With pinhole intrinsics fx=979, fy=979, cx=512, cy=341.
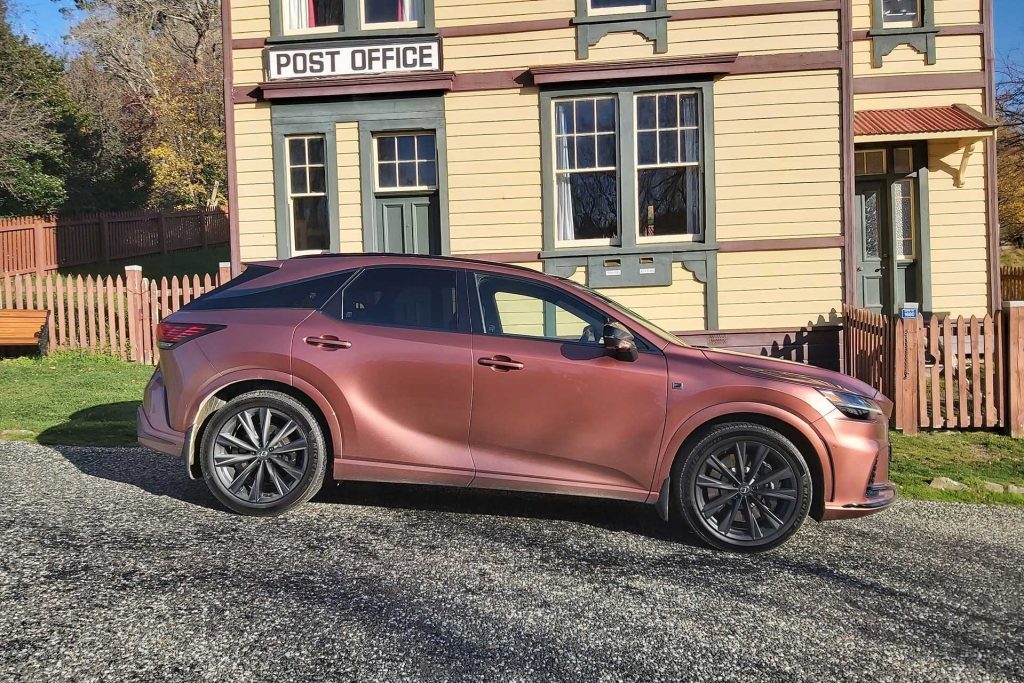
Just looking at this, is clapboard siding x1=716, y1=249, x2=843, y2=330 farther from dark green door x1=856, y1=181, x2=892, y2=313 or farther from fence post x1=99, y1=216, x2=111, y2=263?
fence post x1=99, y1=216, x2=111, y2=263

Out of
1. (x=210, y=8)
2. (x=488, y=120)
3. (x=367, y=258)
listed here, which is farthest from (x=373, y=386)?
(x=210, y=8)

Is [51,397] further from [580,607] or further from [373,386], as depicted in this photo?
[580,607]

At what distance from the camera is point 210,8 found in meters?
38.9

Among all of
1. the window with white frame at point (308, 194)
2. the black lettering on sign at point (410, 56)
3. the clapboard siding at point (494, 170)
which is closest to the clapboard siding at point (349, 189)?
the window with white frame at point (308, 194)

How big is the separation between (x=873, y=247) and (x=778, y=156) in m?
3.13

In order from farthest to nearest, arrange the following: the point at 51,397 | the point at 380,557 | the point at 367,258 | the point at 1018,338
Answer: the point at 51,397, the point at 1018,338, the point at 367,258, the point at 380,557

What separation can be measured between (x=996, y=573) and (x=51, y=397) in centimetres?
983

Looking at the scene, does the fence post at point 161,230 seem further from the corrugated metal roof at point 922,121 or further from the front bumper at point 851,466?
the front bumper at point 851,466

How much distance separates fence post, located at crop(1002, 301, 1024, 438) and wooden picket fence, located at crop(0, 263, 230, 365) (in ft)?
33.6

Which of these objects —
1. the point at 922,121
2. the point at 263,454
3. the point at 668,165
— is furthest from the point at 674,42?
the point at 263,454

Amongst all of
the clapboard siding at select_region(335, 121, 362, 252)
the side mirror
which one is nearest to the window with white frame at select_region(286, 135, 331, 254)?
the clapboard siding at select_region(335, 121, 362, 252)

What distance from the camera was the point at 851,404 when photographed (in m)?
5.88

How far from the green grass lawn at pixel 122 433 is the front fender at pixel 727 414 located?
2.04m

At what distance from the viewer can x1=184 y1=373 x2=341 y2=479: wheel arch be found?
20.1 ft
